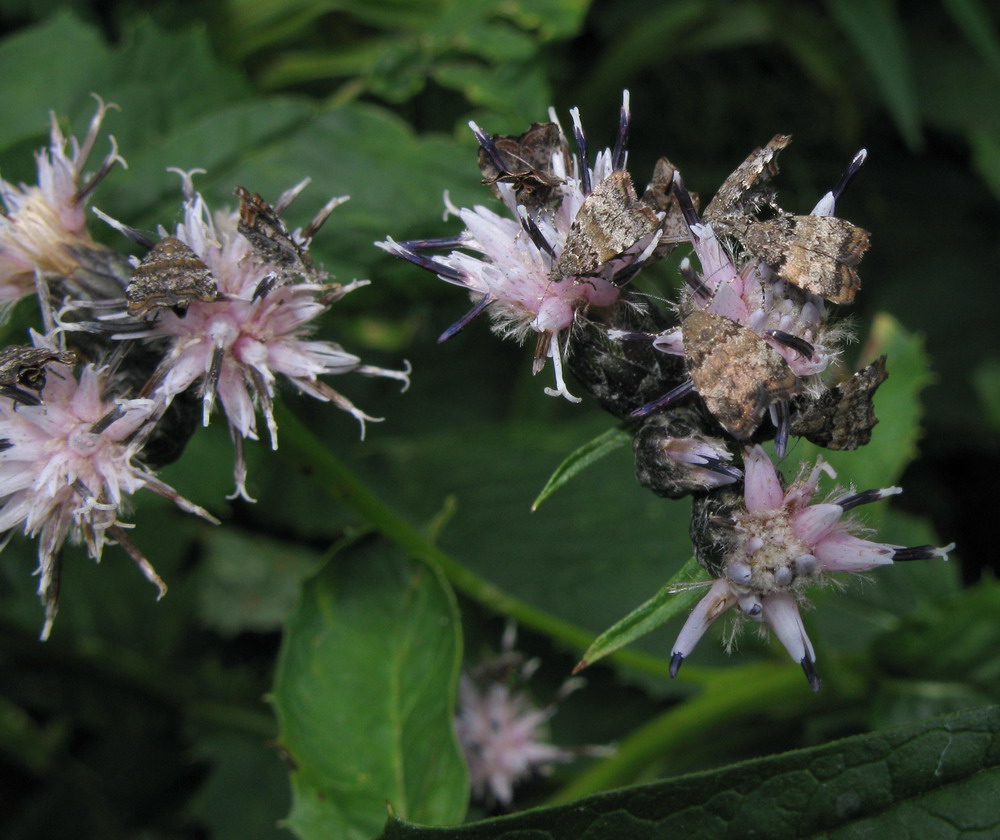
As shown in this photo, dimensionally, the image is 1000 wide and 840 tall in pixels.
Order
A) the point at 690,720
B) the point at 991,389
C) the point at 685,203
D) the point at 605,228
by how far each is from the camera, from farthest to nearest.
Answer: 1. the point at 991,389
2. the point at 690,720
3. the point at 685,203
4. the point at 605,228

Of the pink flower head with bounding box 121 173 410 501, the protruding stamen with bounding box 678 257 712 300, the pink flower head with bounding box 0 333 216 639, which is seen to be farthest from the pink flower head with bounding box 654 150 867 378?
the pink flower head with bounding box 0 333 216 639

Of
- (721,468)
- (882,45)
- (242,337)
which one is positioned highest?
(242,337)

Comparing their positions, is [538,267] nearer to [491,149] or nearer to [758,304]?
[491,149]

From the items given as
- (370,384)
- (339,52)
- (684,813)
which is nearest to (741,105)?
(339,52)


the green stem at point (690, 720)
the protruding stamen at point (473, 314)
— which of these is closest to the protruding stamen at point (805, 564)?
the protruding stamen at point (473, 314)

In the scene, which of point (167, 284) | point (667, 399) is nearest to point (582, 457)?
point (667, 399)

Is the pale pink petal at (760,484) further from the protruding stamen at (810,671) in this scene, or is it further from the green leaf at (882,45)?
the green leaf at (882,45)
